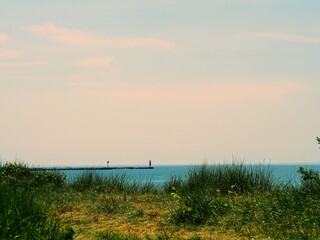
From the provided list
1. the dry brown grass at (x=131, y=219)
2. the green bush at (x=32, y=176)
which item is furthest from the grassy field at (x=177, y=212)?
the green bush at (x=32, y=176)

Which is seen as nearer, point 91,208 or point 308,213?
point 308,213

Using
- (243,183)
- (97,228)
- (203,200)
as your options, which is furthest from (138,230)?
(243,183)

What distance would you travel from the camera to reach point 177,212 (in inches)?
494

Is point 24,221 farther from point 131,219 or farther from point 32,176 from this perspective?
point 32,176

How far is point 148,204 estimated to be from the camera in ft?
49.8

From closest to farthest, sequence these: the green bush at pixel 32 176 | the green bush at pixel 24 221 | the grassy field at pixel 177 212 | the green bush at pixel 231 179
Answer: the green bush at pixel 24 221
the grassy field at pixel 177 212
the green bush at pixel 231 179
the green bush at pixel 32 176

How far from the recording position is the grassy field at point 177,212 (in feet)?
31.7

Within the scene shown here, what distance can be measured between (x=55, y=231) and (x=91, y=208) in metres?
5.47

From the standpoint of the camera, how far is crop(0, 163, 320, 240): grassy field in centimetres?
966

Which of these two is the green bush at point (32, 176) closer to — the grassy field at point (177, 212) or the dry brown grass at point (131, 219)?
the grassy field at point (177, 212)

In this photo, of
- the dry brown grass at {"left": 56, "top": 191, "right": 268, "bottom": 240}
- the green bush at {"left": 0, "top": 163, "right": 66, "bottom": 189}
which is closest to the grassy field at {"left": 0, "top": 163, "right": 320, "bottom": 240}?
the dry brown grass at {"left": 56, "top": 191, "right": 268, "bottom": 240}

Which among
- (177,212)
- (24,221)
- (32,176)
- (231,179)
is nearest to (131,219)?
(177,212)

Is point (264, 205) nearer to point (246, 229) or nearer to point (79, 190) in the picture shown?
point (246, 229)

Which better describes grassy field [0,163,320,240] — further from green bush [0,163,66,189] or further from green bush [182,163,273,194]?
green bush [0,163,66,189]
